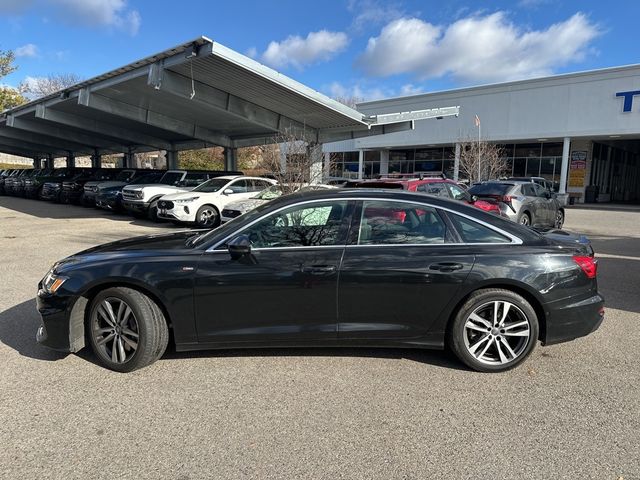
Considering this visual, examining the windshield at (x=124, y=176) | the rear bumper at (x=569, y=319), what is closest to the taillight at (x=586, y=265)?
the rear bumper at (x=569, y=319)

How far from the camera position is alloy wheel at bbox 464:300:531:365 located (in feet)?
12.7

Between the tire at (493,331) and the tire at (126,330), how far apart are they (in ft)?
8.23

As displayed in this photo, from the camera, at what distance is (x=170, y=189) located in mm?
15148

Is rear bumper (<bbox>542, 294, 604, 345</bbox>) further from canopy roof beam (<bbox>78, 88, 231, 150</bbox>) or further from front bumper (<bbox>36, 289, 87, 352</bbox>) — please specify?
canopy roof beam (<bbox>78, 88, 231, 150</bbox>)

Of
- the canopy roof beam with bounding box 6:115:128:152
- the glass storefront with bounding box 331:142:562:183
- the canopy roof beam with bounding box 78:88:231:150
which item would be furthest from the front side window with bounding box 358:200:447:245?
the canopy roof beam with bounding box 6:115:128:152

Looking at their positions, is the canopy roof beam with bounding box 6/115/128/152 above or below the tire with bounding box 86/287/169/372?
above

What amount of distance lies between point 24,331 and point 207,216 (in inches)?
339

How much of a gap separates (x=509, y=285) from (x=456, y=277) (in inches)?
19.5

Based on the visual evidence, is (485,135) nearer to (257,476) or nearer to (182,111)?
(182,111)

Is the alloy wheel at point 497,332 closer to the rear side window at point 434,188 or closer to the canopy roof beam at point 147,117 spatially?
the rear side window at point 434,188

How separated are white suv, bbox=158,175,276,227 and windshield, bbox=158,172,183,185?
2769mm

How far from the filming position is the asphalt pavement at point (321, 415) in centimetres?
269

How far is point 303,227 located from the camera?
13.3ft

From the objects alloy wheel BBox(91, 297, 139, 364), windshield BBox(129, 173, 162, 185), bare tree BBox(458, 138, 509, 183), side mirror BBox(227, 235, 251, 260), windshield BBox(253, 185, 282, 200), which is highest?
bare tree BBox(458, 138, 509, 183)
